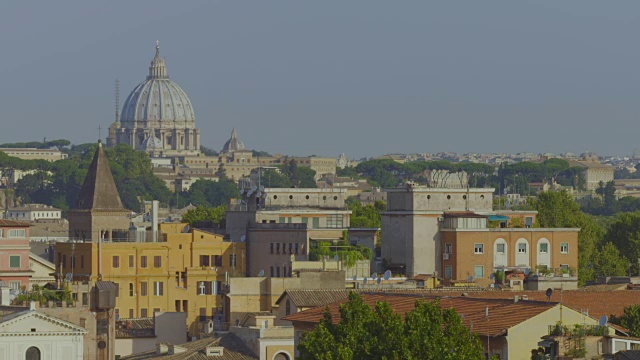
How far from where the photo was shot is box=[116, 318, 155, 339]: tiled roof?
159ft

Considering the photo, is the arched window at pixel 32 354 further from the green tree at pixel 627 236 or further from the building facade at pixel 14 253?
the green tree at pixel 627 236

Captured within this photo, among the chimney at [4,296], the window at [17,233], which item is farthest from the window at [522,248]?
the chimney at [4,296]

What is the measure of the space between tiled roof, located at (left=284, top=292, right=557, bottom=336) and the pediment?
14.9ft

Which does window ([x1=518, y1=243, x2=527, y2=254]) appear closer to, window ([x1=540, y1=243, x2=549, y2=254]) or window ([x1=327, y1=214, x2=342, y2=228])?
window ([x1=540, y1=243, x2=549, y2=254])

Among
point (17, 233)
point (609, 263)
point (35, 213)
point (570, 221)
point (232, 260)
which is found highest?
point (35, 213)

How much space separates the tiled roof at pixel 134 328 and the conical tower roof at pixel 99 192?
2262cm

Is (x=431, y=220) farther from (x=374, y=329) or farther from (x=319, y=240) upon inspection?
(x=374, y=329)

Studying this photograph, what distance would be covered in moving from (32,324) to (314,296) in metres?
5.24

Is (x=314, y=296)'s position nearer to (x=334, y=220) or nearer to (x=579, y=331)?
(x=579, y=331)

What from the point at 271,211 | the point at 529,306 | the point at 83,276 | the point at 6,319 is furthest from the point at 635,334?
the point at 271,211

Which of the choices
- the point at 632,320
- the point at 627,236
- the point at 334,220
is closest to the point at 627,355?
the point at 632,320

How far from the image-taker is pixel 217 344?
1677 inches

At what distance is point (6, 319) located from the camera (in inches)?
1699

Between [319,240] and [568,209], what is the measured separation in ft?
94.1
